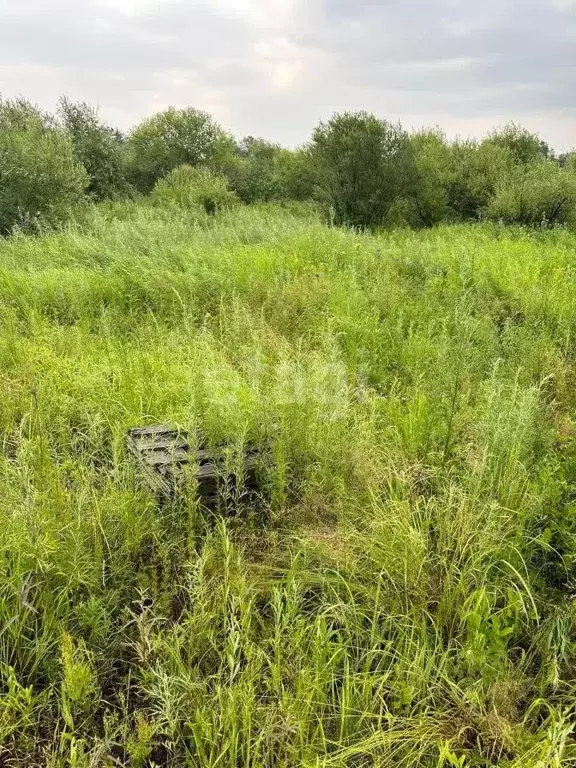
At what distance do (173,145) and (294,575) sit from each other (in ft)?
91.8

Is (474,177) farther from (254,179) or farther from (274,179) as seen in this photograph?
(254,179)

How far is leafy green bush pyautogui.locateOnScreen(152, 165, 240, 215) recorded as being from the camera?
16981mm

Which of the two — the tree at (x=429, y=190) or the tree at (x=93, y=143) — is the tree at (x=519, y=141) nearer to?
the tree at (x=429, y=190)

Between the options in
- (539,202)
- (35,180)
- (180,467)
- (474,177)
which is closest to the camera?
(180,467)

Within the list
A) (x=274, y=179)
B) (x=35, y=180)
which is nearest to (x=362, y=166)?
(x=274, y=179)

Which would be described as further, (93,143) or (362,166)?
(93,143)

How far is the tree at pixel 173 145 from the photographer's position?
25656 millimetres

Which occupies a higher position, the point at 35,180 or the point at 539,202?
the point at 35,180

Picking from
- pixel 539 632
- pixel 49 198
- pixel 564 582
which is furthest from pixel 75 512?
pixel 49 198

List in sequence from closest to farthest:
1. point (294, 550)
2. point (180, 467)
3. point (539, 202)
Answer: point (294, 550)
point (180, 467)
point (539, 202)

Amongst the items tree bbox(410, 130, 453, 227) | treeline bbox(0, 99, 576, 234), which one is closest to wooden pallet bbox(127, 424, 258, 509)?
treeline bbox(0, 99, 576, 234)

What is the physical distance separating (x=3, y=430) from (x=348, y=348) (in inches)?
115

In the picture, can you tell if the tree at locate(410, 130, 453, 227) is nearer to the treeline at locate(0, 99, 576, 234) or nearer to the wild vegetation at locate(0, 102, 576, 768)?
the treeline at locate(0, 99, 576, 234)

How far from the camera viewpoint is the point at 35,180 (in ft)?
38.3
